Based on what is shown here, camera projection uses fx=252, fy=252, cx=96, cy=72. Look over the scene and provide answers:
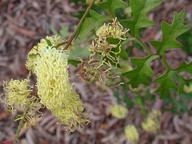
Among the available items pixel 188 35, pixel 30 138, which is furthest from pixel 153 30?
pixel 30 138

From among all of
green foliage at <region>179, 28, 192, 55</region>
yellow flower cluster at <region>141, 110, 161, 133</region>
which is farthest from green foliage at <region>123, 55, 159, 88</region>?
yellow flower cluster at <region>141, 110, 161, 133</region>

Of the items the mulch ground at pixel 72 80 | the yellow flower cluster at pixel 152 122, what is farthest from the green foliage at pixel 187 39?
the yellow flower cluster at pixel 152 122

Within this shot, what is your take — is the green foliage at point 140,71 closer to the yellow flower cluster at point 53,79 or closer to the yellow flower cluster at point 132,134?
the yellow flower cluster at point 53,79

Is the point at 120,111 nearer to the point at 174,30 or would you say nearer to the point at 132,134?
the point at 132,134

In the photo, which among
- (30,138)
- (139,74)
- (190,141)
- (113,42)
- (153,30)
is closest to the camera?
(113,42)

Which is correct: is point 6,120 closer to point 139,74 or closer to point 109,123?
point 109,123
